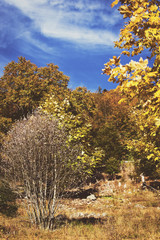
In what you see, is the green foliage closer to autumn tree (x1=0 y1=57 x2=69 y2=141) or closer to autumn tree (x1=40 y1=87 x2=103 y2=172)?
autumn tree (x1=40 y1=87 x2=103 y2=172)

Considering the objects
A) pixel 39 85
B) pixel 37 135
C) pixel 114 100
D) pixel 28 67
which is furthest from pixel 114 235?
pixel 114 100

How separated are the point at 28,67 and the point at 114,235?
2150 centimetres

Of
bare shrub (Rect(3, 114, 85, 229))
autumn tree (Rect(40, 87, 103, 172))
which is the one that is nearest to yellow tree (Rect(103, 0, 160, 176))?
bare shrub (Rect(3, 114, 85, 229))

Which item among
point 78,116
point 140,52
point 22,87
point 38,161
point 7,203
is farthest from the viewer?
point 22,87

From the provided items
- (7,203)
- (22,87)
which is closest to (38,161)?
(7,203)

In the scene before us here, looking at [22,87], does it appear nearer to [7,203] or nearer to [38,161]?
[7,203]

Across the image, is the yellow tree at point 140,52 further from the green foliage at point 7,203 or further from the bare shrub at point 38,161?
the green foliage at point 7,203

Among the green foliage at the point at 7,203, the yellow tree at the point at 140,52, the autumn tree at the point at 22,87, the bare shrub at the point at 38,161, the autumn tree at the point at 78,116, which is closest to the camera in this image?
the yellow tree at the point at 140,52

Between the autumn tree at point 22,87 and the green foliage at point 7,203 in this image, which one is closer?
the green foliage at point 7,203

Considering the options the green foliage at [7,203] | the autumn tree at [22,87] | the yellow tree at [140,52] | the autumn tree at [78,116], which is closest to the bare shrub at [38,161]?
the green foliage at [7,203]

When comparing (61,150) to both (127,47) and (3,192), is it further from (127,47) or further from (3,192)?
(3,192)

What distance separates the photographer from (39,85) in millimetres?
22547

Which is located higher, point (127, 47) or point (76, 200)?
point (127, 47)

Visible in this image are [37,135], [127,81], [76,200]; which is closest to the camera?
[127,81]
